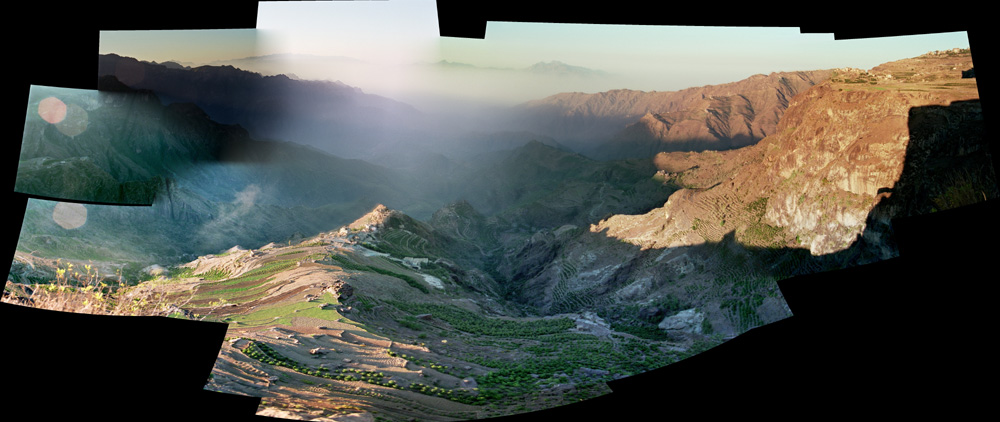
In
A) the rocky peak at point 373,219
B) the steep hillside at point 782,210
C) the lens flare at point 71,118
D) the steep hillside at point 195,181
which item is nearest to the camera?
the steep hillside at point 782,210

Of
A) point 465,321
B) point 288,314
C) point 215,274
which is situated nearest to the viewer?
point 288,314

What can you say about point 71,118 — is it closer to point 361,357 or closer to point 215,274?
point 215,274

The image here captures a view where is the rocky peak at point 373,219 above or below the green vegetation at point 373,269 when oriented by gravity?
above

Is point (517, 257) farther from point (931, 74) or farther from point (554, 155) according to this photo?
point (931, 74)

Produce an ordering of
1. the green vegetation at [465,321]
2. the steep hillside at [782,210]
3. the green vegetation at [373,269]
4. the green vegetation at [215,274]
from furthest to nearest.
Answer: the green vegetation at [373,269], the green vegetation at [465,321], the green vegetation at [215,274], the steep hillside at [782,210]

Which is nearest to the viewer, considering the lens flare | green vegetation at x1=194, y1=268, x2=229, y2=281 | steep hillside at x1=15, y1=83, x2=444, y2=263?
the lens flare

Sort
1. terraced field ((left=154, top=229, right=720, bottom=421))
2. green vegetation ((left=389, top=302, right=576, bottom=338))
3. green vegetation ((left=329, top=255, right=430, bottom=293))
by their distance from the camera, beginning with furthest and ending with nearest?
green vegetation ((left=329, top=255, right=430, bottom=293)) < green vegetation ((left=389, top=302, right=576, bottom=338)) < terraced field ((left=154, top=229, right=720, bottom=421))

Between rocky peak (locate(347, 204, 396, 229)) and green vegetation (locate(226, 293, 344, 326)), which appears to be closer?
green vegetation (locate(226, 293, 344, 326))

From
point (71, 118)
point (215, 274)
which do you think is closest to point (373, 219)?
point (215, 274)

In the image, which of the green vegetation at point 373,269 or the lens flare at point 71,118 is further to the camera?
the green vegetation at point 373,269

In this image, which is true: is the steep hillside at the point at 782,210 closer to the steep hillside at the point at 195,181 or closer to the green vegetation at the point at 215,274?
the steep hillside at the point at 195,181

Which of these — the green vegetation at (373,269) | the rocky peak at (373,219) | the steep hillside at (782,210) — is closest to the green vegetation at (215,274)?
the green vegetation at (373,269)

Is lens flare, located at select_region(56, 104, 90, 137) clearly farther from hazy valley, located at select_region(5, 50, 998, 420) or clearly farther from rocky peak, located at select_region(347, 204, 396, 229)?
rocky peak, located at select_region(347, 204, 396, 229)

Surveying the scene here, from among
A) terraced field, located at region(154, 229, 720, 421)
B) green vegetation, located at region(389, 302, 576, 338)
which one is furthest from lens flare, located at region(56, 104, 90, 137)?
green vegetation, located at region(389, 302, 576, 338)
